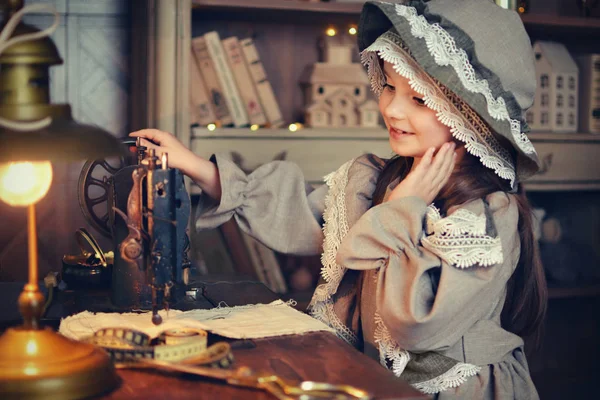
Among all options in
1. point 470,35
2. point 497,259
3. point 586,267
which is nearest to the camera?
point 497,259

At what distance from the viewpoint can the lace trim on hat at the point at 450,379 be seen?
5.09ft

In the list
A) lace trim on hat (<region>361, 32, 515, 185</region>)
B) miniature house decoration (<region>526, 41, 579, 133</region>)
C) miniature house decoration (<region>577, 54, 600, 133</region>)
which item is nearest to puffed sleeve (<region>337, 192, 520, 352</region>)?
lace trim on hat (<region>361, 32, 515, 185</region>)

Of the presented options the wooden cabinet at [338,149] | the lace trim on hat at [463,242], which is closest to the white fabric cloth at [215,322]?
the lace trim on hat at [463,242]

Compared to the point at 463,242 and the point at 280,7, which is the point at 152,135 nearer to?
the point at 463,242

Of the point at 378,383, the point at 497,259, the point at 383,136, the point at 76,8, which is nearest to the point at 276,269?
the point at 383,136

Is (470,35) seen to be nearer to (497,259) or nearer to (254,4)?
(497,259)

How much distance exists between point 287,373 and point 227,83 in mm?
1577

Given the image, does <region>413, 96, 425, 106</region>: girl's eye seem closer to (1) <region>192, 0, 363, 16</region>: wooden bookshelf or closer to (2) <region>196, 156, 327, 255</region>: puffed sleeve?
(2) <region>196, 156, 327, 255</region>: puffed sleeve

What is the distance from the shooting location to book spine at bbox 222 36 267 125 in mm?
2576

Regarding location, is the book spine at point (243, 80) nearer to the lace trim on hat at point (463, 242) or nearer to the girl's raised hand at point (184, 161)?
the girl's raised hand at point (184, 161)

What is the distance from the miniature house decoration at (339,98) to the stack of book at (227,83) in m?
0.18

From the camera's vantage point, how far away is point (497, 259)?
1446 millimetres

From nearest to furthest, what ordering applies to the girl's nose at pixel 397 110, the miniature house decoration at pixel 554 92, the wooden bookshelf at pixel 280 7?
the girl's nose at pixel 397 110 → the wooden bookshelf at pixel 280 7 → the miniature house decoration at pixel 554 92

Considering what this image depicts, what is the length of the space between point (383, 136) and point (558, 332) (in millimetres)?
1369
